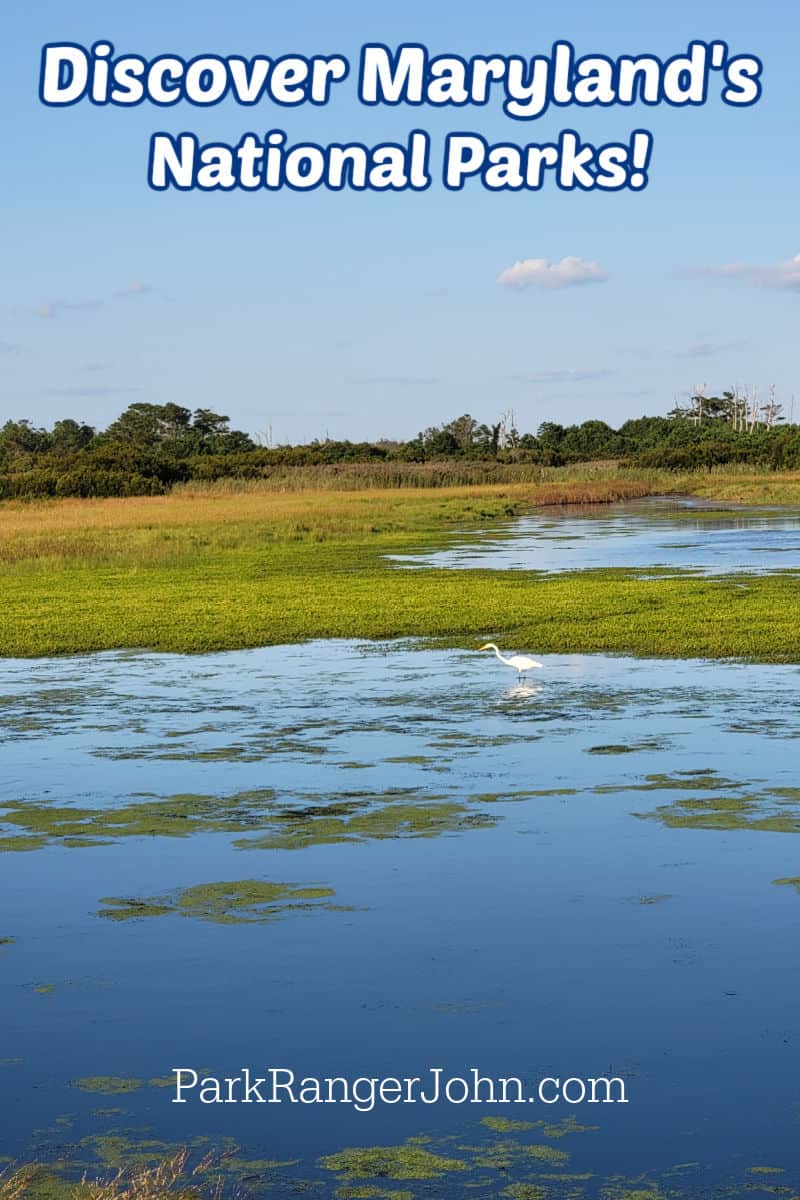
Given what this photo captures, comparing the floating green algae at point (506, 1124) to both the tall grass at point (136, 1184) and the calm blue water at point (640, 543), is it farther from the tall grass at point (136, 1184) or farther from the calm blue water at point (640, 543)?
the calm blue water at point (640, 543)

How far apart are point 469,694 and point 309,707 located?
7.27 ft

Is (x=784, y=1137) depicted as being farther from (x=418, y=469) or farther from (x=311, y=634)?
(x=418, y=469)

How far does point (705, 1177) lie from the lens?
7.23 meters

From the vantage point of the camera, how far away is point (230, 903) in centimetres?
1169

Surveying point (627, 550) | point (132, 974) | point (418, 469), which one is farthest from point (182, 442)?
point (132, 974)

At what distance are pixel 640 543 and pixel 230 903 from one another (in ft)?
146

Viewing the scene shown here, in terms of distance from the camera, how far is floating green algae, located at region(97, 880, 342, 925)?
11.4 metres

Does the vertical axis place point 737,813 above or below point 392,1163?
above

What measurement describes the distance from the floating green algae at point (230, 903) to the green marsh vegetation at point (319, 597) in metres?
13.6

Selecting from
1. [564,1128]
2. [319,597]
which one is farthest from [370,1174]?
[319,597]

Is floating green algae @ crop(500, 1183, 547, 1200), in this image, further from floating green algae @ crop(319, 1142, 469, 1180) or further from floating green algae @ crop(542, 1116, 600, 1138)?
floating green algae @ crop(542, 1116, 600, 1138)

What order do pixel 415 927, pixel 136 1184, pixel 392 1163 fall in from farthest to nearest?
pixel 415 927 → pixel 392 1163 → pixel 136 1184

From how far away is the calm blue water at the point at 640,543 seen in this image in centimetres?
4409

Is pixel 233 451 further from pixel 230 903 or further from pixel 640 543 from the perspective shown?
pixel 230 903
